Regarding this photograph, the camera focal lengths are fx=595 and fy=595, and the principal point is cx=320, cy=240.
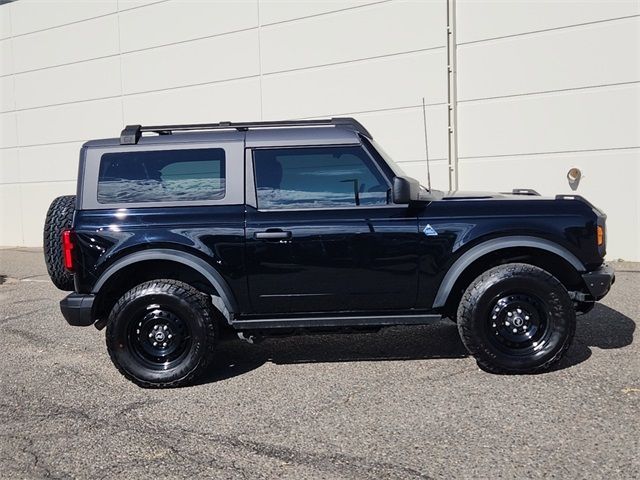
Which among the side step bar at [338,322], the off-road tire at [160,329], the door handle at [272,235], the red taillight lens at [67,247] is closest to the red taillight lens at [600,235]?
the side step bar at [338,322]

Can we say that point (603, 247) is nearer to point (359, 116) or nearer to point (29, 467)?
point (29, 467)

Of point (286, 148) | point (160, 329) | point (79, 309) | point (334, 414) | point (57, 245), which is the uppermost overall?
Result: point (286, 148)

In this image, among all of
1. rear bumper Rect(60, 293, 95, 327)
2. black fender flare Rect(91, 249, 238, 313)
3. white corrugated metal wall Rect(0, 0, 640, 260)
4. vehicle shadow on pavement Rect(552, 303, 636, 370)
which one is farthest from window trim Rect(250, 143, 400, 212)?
white corrugated metal wall Rect(0, 0, 640, 260)

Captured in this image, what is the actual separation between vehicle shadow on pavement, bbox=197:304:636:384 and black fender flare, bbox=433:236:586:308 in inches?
32.7

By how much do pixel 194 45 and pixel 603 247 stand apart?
9668mm

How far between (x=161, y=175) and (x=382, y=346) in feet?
8.00

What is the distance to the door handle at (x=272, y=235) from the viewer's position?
4.45m

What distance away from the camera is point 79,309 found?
14.7 feet

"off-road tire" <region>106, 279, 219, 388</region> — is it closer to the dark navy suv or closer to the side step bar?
the dark navy suv

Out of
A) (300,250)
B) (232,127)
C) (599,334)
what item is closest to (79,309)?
(300,250)

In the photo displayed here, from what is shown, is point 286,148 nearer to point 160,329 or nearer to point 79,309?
point 160,329

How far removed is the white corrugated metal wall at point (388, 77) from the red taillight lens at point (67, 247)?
6878 mm

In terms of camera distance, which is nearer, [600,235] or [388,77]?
[600,235]

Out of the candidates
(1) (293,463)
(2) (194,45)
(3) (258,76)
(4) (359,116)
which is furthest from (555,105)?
(1) (293,463)
